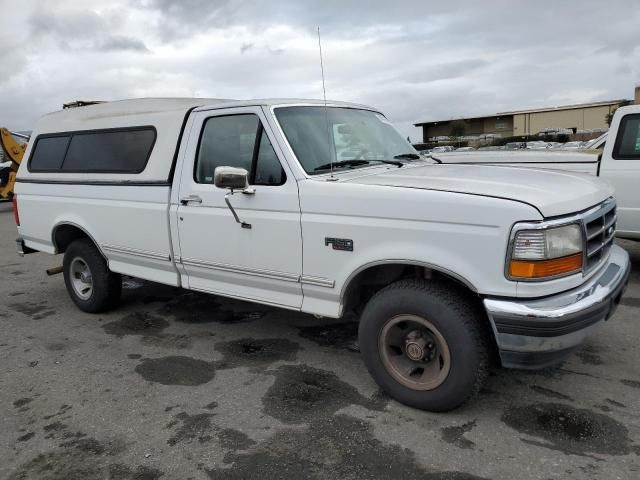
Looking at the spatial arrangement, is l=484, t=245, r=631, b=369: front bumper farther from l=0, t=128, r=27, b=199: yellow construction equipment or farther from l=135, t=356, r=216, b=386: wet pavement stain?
l=0, t=128, r=27, b=199: yellow construction equipment

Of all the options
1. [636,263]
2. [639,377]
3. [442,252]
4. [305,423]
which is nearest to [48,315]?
[305,423]

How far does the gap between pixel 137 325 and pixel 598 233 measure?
417 cm

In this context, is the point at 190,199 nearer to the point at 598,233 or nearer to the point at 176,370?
the point at 176,370

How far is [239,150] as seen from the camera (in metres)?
3.99

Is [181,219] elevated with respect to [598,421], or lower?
elevated

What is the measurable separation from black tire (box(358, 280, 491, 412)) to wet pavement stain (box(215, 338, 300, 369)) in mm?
1104

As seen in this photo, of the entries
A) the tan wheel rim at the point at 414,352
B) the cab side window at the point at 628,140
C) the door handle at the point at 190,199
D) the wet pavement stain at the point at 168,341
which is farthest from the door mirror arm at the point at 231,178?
the cab side window at the point at 628,140

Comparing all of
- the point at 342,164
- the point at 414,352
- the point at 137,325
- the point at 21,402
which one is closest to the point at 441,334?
the point at 414,352

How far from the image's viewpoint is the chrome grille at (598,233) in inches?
119

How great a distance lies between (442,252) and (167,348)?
2.73 meters

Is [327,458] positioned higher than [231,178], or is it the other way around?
[231,178]

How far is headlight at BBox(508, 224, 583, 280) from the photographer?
274cm

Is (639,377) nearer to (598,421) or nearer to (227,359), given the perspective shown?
(598,421)

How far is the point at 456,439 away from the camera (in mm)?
3004
